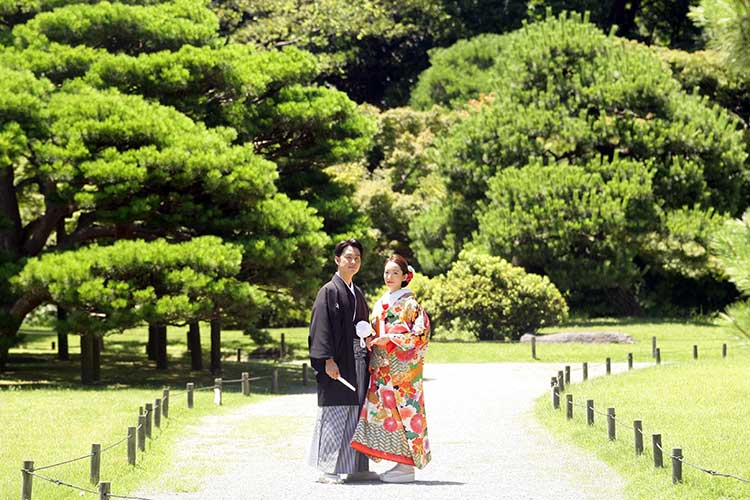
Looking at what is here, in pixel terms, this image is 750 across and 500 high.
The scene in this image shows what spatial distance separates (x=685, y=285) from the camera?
47.8 meters

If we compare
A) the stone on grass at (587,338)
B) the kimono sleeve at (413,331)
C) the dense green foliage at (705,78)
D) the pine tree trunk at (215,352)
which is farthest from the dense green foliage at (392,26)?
the kimono sleeve at (413,331)

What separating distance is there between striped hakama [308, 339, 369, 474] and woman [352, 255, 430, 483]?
0.39ft

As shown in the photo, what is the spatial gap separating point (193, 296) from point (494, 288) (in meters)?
14.1

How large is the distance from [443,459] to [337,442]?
248cm

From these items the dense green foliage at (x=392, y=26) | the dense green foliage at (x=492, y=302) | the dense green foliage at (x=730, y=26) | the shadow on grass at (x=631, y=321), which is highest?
the dense green foliage at (x=392, y=26)

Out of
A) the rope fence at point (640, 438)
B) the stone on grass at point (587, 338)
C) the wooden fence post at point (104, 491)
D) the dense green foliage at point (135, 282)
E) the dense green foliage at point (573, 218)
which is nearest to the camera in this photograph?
the wooden fence post at point (104, 491)

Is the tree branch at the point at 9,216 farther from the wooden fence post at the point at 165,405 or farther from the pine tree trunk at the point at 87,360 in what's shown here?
the wooden fence post at the point at 165,405

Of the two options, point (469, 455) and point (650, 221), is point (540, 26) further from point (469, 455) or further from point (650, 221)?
point (469, 455)

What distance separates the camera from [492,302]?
3781 centimetres

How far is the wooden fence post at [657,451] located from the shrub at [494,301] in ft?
81.0

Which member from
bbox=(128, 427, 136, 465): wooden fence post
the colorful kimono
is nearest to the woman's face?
the colorful kimono

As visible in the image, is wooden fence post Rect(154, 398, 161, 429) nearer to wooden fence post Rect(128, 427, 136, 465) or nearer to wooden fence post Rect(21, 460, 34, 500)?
wooden fence post Rect(128, 427, 136, 465)

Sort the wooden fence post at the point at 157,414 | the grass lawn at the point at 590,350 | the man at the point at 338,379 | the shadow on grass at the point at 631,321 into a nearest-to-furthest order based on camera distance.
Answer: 1. the man at the point at 338,379
2. the wooden fence post at the point at 157,414
3. the grass lawn at the point at 590,350
4. the shadow on grass at the point at 631,321

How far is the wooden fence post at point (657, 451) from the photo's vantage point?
42.4 ft
